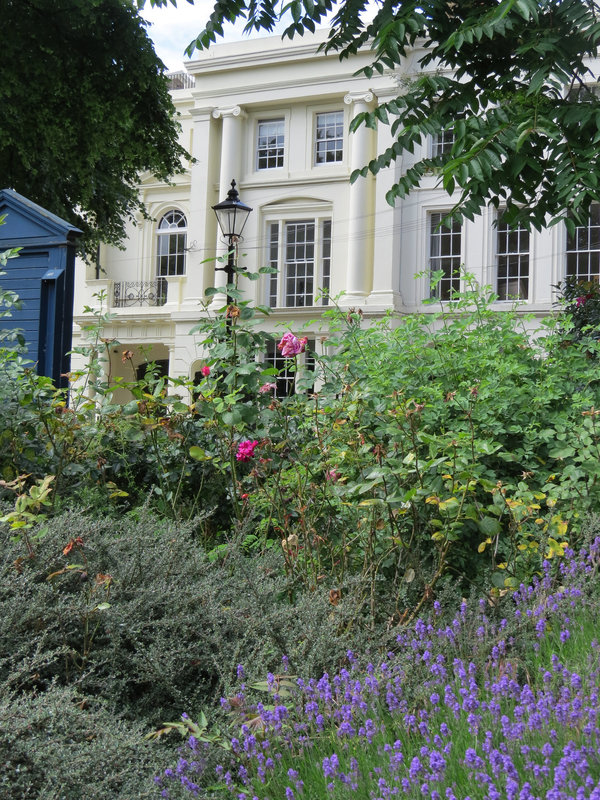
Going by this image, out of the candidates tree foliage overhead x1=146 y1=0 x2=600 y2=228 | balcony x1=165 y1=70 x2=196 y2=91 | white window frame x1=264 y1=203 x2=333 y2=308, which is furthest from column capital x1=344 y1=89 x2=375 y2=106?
tree foliage overhead x1=146 y1=0 x2=600 y2=228

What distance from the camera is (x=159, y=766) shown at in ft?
7.36

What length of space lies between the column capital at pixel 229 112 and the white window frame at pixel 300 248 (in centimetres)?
304

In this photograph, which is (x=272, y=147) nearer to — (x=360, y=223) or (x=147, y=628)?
(x=360, y=223)

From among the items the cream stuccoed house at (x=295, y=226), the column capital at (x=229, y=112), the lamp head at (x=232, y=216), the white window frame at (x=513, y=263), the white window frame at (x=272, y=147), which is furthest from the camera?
the white window frame at (x=272, y=147)

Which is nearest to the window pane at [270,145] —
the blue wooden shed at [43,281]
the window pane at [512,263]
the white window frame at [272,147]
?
the white window frame at [272,147]

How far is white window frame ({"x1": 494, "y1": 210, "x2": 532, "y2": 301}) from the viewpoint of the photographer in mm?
23031

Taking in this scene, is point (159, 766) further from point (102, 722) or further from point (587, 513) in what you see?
point (587, 513)

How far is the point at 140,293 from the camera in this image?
89.1 feet

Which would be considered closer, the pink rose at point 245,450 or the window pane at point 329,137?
the pink rose at point 245,450


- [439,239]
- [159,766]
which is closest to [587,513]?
[159,766]

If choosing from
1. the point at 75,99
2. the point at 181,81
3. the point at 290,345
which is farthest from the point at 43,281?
the point at 181,81

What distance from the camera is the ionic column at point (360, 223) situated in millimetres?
24125

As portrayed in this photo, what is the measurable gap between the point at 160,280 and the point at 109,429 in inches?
891

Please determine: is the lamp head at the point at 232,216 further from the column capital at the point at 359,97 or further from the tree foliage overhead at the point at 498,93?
the column capital at the point at 359,97
